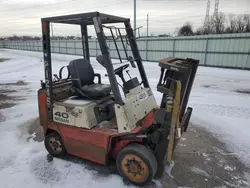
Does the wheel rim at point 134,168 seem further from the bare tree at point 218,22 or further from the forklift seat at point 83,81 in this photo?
the bare tree at point 218,22

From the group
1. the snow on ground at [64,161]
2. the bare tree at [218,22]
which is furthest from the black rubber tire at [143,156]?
the bare tree at [218,22]

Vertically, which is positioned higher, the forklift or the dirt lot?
the forklift

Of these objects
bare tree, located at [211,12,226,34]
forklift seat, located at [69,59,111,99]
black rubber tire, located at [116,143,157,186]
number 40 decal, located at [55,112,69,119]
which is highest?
bare tree, located at [211,12,226,34]

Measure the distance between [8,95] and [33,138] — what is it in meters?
4.25

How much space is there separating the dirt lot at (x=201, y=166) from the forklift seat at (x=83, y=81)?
1.15 metres

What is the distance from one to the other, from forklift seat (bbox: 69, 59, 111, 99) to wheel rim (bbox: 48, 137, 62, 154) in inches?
34.6

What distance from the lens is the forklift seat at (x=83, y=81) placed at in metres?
3.30

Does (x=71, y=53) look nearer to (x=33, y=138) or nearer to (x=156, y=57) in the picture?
(x=156, y=57)

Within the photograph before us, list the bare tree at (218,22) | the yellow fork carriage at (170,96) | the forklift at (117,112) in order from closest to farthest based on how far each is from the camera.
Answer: the yellow fork carriage at (170,96), the forklift at (117,112), the bare tree at (218,22)

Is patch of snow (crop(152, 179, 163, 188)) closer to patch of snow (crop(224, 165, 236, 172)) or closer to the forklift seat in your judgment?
patch of snow (crop(224, 165, 236, 172))

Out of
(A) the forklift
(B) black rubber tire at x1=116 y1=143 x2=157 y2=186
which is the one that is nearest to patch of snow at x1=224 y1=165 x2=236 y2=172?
(A) the forklift

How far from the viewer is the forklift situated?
255cm

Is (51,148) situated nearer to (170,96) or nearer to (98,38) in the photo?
(98,38)

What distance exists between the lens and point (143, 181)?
9.06 ft
